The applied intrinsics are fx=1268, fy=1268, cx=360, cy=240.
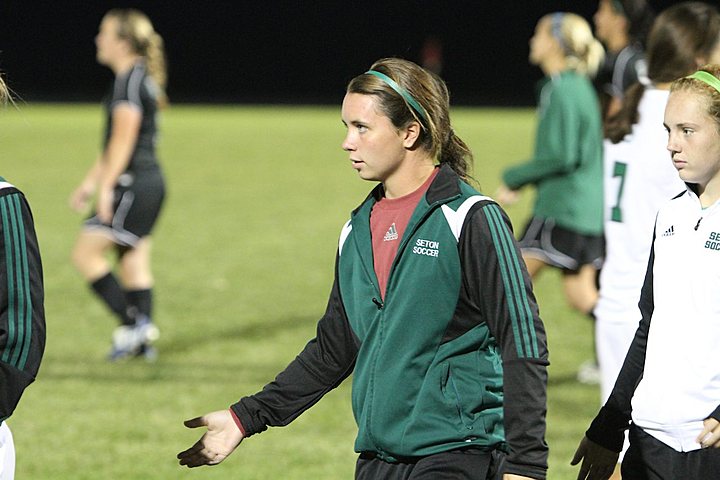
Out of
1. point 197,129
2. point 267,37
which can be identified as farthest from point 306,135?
point 267,37

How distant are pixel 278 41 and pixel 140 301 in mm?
43406

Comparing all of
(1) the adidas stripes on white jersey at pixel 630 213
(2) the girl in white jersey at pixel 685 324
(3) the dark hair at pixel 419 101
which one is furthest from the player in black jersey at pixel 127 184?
(2) the girl in white jersey at pixel 685 324

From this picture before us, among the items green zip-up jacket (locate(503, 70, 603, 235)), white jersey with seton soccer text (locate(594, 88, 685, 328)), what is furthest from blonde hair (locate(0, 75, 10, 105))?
green zip-up jacket (locate(503, 70, 603, 235))

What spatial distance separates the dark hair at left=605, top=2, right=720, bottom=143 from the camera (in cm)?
430

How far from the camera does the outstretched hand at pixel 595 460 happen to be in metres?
3.28

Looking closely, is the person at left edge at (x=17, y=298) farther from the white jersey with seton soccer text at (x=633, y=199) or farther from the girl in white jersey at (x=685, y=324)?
the white jersey with seton soccer text at (x=633, y=199)

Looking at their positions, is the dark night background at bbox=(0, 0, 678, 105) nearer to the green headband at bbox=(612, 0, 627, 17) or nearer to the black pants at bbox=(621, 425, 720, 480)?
the green headband at bbox=(612, 0, 627, 17)

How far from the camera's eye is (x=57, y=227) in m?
14.8

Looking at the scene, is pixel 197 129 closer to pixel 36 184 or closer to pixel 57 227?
pixel 36 184

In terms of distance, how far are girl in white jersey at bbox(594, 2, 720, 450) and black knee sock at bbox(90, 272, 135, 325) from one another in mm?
4302

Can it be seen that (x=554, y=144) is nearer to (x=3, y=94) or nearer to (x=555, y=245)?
(x=555, y=245)

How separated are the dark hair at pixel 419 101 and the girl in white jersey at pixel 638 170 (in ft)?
4.19

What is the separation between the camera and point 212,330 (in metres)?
9.31

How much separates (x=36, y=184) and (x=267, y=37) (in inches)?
1290
